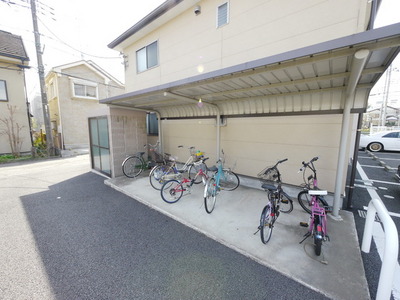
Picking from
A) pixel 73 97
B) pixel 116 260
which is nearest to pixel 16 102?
pixel 73 97

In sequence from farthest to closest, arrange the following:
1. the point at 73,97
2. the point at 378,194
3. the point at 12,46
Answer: the point at 73,97 → the point at 12,46 → the point at 378,194

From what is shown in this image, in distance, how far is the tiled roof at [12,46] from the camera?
9183mm

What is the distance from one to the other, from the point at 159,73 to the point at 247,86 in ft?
13.6

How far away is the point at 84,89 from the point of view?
12250mm

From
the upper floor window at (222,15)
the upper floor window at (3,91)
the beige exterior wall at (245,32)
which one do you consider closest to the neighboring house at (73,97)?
the upper floor window at (3,91)

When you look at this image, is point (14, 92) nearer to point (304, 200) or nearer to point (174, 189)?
point (174, 189)

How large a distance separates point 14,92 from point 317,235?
14.6m

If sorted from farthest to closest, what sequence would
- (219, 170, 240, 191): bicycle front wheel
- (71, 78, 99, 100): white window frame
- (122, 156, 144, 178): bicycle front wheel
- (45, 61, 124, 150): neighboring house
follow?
(71, 78, 99, 100): white window frame → (45, 61, 124, 150): neighboring house → (122, 156, 144, 178): bicycle front wheel → (219, 170, 240, 191): bicycle front wheel

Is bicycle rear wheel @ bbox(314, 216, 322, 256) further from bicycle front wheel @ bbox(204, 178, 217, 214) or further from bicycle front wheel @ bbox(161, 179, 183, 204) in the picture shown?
bicycle front wheel @ bbox(161, 179, 183, 204)

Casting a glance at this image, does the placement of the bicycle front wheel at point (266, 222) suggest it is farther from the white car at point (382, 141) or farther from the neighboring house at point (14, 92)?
the neighboring house at point (14, 92)

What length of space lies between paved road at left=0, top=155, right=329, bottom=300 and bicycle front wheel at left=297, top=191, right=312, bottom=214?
1.89 meters

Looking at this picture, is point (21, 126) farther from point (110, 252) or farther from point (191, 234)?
point (191, 234)

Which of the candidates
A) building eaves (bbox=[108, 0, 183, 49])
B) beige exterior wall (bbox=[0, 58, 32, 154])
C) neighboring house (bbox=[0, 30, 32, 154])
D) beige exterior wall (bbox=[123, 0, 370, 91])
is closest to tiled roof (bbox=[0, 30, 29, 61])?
neighboring house (bbox=[0, 30, 32, 154])

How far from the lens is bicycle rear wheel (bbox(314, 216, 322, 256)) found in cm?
213
